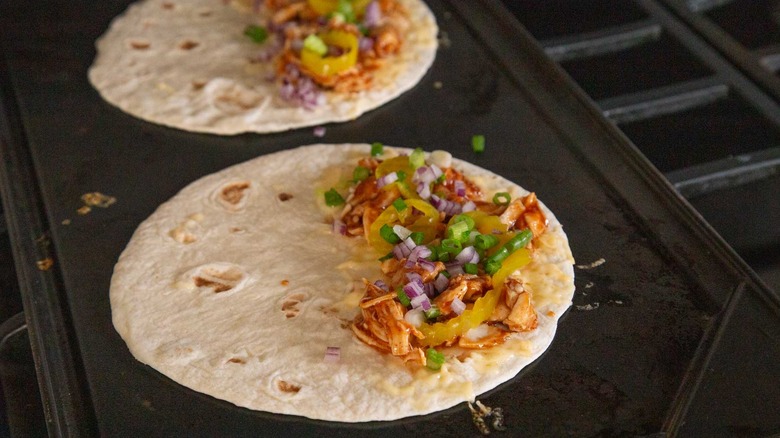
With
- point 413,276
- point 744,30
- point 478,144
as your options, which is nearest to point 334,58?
point 478,144

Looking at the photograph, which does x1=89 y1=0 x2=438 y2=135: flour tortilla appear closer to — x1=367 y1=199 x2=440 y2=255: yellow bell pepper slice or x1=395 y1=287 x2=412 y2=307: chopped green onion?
x1=367 y1=199 x2=440 y2=255: yellow bell pepper slice

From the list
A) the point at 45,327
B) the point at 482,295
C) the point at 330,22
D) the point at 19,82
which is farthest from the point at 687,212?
the point at 19,82

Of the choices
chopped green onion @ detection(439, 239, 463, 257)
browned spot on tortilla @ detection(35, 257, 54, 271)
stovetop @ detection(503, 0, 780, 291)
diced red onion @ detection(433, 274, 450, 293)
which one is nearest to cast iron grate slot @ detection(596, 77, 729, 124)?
stovetop @ detection(503, 0, 780, 291)

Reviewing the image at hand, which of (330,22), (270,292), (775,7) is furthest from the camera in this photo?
(775,7)

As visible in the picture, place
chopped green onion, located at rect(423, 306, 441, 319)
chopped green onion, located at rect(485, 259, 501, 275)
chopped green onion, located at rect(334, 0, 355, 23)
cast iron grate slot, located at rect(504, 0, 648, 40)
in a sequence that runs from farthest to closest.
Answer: cast iron grate slot, located at rect(504, 0, 648, 40) < chopped green onion, located at rect(334, 0, 355, 23) < chopped green onion, located at rect(485, 259, 501, 275) < chopped green onion, located at rect(423, 306, 441, 319)

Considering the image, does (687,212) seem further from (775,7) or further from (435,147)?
(775,7)
